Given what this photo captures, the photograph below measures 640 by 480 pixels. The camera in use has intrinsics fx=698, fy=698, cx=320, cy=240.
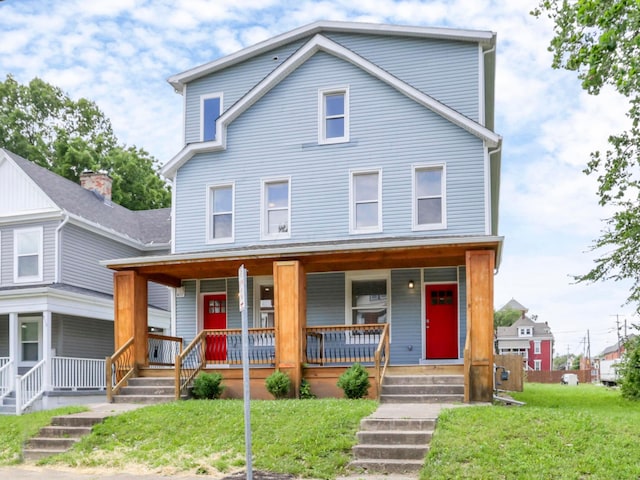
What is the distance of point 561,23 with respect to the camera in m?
15.9

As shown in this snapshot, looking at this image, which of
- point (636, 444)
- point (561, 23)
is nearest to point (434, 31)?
point (561, 23)

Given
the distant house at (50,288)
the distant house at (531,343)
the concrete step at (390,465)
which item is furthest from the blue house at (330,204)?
the distant house at (531,343)

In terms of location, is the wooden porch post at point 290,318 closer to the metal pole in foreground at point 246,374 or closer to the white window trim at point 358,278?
the white window trim at point 358,278

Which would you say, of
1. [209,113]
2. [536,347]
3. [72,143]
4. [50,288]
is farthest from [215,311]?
[536,347]

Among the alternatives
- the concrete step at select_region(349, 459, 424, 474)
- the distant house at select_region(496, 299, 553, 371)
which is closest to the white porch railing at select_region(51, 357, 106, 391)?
the concrete step at select_region(349, 459, 424, 474)

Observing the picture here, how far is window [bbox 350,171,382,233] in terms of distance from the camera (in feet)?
57.1

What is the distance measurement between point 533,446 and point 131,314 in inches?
397

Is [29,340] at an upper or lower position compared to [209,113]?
lower

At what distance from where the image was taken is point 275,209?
1819cm

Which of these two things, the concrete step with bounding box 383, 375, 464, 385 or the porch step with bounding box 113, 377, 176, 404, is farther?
the porch step with bounding box 113, 377, 176, 404

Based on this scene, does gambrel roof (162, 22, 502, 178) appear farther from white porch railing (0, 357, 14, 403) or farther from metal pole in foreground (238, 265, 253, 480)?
metal pole in foreground (238, 265, 253, 480)

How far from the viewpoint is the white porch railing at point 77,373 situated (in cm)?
1897

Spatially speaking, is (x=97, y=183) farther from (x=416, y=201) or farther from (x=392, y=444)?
(x=392, y=444)

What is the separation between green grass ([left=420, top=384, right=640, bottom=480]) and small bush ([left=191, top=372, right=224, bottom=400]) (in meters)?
5.75
